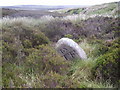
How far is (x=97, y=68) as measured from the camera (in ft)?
16.4

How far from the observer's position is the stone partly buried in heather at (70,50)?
6.43m

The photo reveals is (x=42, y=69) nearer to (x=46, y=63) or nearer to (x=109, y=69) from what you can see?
(x=46, y=63)

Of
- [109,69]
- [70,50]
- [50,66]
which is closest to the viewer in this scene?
[109,69]

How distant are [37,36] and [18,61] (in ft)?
6.77

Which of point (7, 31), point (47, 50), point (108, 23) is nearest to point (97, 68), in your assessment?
point (47, 50)

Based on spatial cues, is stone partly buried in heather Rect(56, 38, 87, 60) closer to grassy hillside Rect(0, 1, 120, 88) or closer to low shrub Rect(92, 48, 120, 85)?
grassy hillside Rect(0, 1, 120, 88)

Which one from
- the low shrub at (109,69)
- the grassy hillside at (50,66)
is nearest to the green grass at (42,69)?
the grassy hillside at (50,66)

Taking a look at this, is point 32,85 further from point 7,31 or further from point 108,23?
point 108,23

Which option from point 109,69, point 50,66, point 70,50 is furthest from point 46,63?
point 109,69

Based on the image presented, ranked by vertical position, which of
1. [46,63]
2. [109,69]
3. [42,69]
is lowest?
[42,69]

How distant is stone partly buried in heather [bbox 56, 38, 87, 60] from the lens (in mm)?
6430

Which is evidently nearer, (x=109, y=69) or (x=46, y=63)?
(x=109, y=69)

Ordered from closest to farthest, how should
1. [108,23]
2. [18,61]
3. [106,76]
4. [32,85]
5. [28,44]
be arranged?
[32,85] → [106,76] → [18,61] → [28,44] → [108,23]

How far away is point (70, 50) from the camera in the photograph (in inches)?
259
